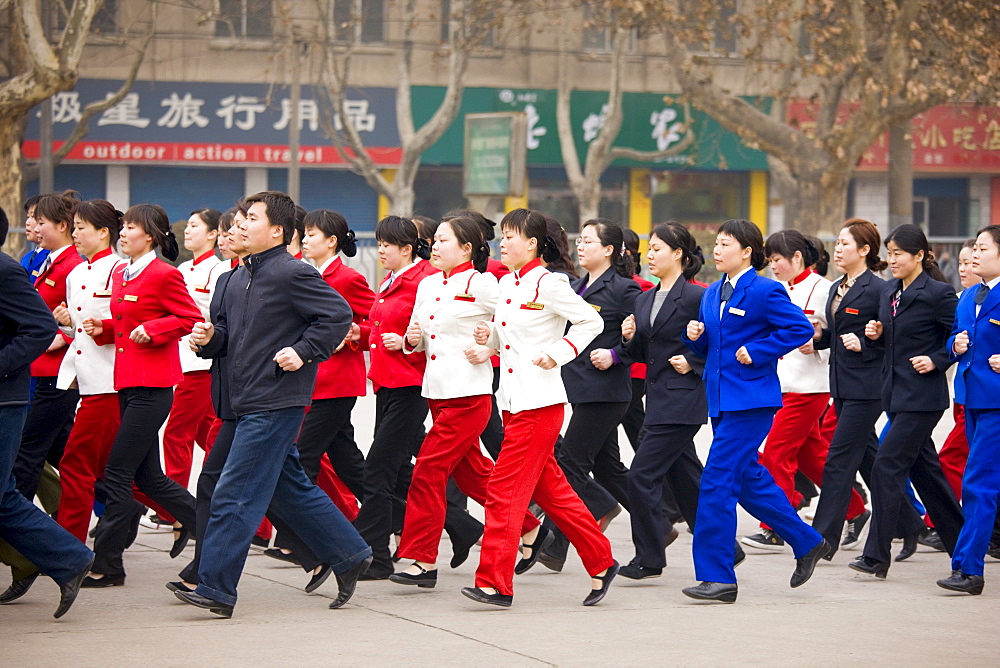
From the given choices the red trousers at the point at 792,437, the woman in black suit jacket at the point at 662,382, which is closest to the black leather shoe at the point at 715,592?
the woman in black suit jacket at the point at 662,382

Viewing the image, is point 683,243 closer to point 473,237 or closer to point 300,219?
point 473,237

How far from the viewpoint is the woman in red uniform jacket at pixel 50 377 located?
22.9ft

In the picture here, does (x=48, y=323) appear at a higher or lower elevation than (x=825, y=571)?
higher

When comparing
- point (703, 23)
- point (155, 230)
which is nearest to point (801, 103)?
point (703, 23)

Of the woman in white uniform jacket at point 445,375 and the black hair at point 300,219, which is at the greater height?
the black hair at point 300,219

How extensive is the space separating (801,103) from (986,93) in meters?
9.63

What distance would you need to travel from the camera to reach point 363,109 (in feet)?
91.2

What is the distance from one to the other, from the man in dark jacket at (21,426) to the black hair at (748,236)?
3.04 meters

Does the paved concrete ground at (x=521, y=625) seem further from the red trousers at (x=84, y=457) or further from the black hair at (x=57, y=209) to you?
the black hair at (x=57, y=209)

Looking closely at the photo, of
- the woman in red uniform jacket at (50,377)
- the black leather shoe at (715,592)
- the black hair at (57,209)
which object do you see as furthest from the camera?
the black hair at (57,209)

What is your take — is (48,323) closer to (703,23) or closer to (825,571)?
(825,571)

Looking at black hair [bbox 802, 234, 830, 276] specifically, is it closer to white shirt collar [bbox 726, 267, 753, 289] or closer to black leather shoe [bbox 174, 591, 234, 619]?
white shirt collar [bbox 726, 267, 753, 289]

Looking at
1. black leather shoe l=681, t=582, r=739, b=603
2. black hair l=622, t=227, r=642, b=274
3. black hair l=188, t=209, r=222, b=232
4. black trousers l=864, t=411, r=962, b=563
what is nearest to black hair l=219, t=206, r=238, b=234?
black hair l=188, t=209, r=222, b=232

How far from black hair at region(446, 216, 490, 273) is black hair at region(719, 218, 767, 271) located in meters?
1.11
